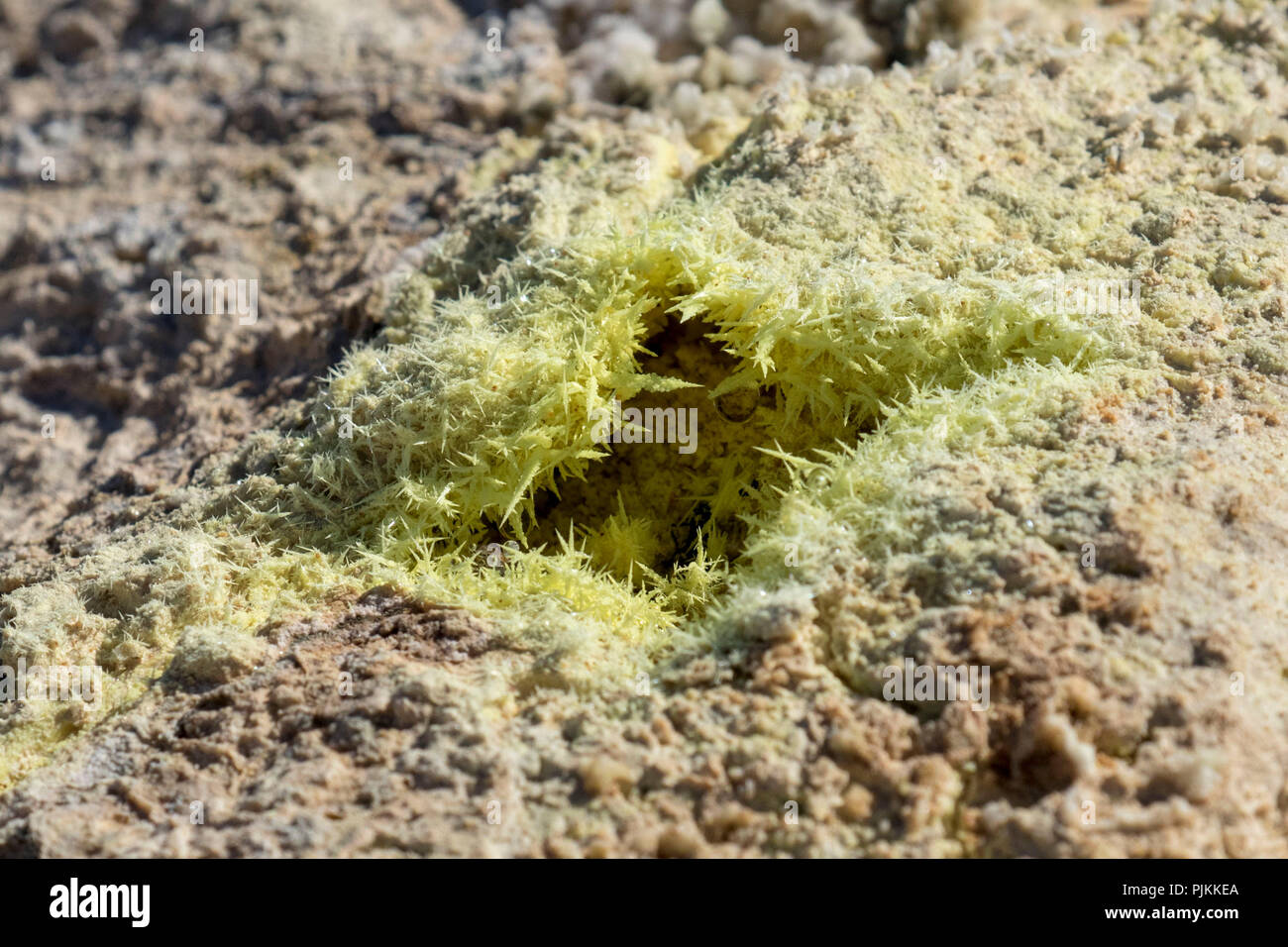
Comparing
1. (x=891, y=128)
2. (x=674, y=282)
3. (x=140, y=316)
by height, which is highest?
(x=891, y=128)

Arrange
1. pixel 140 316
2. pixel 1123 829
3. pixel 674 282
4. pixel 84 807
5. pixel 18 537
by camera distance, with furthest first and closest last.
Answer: pixel 140 316
pixel 18 537
pixel 674 282
pixel 84 807
pixel 1123 829

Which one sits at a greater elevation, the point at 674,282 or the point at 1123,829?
the point at 674,282

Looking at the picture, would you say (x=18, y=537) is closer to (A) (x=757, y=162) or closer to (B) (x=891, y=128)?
(A) (x=757, y=162)

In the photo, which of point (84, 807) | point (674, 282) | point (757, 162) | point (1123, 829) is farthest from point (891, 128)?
point (84, 807)

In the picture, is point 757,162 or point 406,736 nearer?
point 406,736
